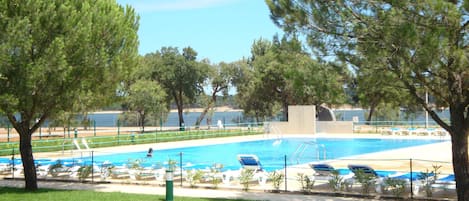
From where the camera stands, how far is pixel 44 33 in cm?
1295

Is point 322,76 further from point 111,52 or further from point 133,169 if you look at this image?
point 133,169

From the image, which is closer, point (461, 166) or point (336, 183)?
point (461, 166)

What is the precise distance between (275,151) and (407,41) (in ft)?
75.2

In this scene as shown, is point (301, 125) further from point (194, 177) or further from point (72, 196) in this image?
point (72, 196)

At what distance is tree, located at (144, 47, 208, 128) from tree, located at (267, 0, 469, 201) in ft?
139

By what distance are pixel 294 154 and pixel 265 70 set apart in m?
23.8

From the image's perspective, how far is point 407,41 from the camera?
8695 millimetres

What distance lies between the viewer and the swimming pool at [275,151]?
86.3 feet

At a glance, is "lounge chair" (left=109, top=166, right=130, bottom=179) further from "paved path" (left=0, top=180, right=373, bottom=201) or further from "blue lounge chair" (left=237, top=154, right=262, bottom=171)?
"blue lounge chair" (left=237, top=154, right=262, bottom=171)

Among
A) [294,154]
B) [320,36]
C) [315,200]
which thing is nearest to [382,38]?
[320,36]

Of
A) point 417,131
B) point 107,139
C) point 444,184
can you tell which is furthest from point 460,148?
point 417,131

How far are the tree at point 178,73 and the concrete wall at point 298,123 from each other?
12.5m

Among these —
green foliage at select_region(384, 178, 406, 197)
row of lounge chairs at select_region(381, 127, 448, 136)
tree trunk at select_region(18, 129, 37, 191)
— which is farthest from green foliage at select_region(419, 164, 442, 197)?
row of lounge chairs at select_region(381, 127, 448, 136)

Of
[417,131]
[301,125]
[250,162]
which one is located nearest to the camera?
[250,162]
